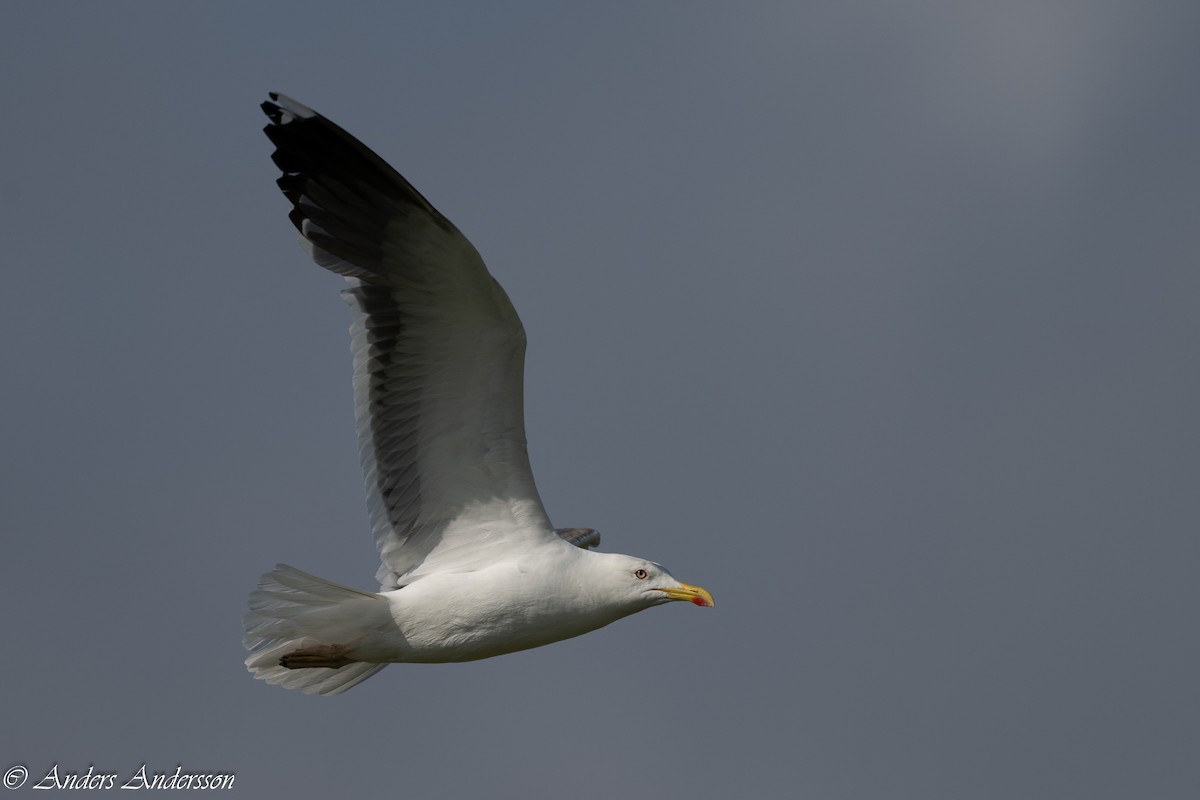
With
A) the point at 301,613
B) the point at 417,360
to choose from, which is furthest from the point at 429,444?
the point at 301,613

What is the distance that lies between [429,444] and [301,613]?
137 cm

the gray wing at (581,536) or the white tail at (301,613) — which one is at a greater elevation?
the gray wing at (581,536)

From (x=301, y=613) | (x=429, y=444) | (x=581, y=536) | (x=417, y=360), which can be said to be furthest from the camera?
(x=581, y=536)

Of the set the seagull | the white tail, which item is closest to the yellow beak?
the seagull

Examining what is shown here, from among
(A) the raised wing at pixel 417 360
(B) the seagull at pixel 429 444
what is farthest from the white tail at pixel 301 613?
(A) the raised wing at pixel 417 360

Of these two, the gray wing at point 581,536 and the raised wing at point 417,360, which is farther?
the gray wing at point 581,536

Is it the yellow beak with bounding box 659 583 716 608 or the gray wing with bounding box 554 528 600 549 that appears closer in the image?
the yellow beak with bounding box 659 583 716 608

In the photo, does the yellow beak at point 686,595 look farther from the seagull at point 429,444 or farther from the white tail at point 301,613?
the white tail at point 301,613

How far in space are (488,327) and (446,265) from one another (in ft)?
1.51

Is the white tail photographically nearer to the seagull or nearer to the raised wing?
the seagull

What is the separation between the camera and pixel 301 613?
42.4 ft

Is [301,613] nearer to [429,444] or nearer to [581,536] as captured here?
[429,444]

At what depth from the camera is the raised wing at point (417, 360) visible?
1281 cm

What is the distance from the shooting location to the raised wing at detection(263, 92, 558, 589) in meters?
12.8
